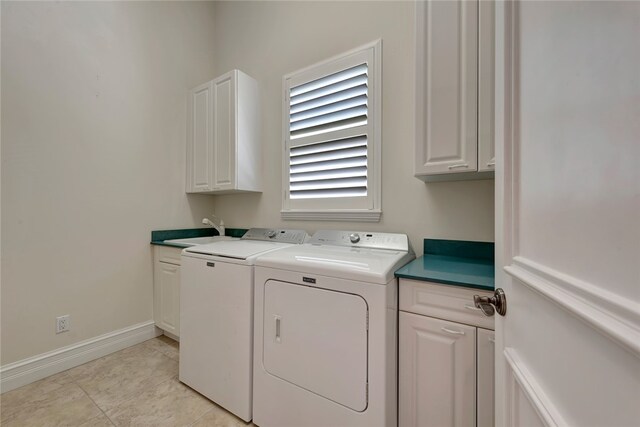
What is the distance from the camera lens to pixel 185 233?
8.93 feet

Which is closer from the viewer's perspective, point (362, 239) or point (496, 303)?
point (496, 303)

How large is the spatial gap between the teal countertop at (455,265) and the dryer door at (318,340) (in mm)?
330

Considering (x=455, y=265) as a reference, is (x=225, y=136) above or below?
above

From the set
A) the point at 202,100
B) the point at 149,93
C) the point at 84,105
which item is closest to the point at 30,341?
the point at 84,105

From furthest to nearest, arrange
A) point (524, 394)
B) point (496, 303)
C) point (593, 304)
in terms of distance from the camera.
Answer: point (496, 303) → point (524, 394) → point (593, 304)

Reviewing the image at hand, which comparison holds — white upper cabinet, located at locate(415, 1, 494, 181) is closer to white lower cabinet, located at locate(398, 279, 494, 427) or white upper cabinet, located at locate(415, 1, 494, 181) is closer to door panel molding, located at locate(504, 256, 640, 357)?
white lower cabinet, located at locate(398, 279, 494, 427)

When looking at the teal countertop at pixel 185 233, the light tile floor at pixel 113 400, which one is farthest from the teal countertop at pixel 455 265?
the teal countertop at pixel 185 233

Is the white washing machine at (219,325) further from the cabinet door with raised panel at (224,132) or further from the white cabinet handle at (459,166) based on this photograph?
the white cabinet handle at (459,166)

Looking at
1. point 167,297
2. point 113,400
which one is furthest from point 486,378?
point 167,297

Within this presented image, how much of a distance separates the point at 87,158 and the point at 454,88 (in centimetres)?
Result: 264

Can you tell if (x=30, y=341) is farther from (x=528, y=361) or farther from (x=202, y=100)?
(x=528, y=361)

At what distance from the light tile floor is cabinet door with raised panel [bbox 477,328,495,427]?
4.07ft

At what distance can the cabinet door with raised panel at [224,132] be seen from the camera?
236 cm

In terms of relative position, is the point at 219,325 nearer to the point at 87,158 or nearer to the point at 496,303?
the point at 496,303
